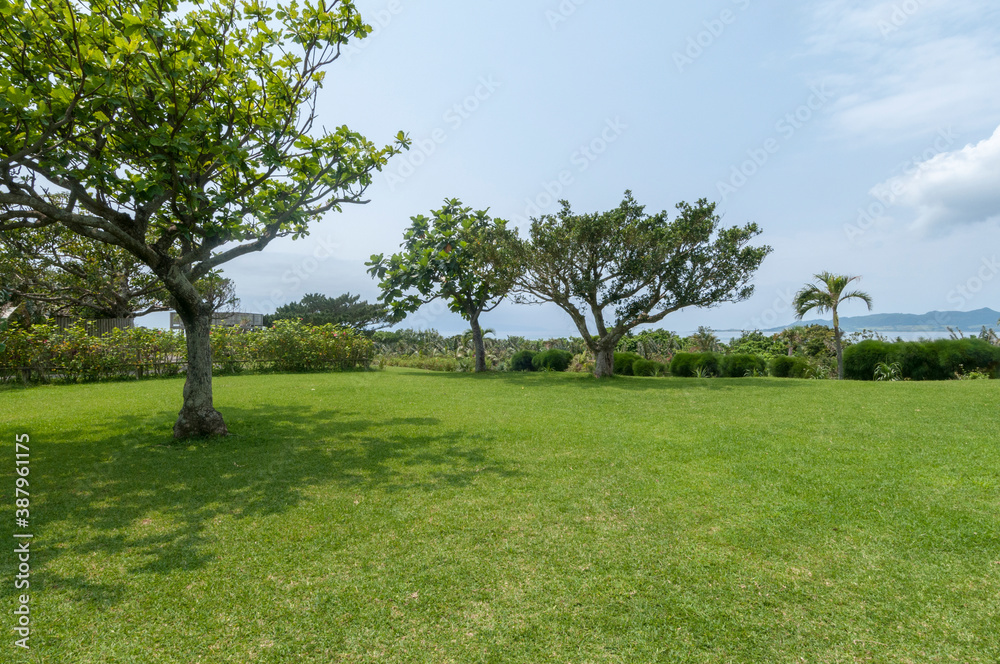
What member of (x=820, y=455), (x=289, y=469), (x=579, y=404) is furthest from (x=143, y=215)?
(x=820, y=455)

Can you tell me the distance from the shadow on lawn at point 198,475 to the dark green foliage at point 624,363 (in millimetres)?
13257

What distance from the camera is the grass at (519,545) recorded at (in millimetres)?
2668

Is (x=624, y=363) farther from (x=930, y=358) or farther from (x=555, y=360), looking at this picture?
(x=930, y=358)

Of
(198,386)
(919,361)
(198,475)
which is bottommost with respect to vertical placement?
(198,475)

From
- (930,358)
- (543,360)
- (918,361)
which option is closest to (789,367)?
(918,361)

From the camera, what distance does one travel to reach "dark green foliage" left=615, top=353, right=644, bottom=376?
20.6 meters

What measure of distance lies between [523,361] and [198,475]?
20313 millimetres

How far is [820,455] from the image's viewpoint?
617 cm

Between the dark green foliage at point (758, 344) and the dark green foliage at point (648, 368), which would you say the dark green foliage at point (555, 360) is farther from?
the dark green foliage at point (758, 344)

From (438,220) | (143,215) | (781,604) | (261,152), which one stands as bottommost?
(781,604)

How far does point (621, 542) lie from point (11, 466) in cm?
725

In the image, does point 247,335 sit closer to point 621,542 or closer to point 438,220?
point 438,220

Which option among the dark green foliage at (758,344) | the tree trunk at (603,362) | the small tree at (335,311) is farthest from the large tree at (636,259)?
the small tree at (335,311)

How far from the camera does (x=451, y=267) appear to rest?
21484 millimetres
